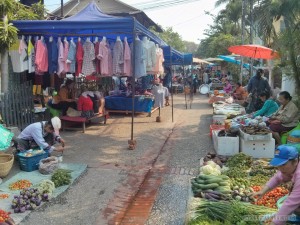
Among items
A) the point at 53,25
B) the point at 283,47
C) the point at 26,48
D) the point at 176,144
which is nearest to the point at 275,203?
the point at 176,144

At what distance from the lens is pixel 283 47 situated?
8.77 meters

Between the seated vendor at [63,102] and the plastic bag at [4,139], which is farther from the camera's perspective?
the seated vendor at [63,102]

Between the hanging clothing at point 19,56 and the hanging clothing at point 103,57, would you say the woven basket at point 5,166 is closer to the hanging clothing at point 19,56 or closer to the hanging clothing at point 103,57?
the hanging clothing at point 19,56

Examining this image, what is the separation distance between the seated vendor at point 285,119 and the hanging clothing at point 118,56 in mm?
4044

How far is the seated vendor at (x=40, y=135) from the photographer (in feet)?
21.3

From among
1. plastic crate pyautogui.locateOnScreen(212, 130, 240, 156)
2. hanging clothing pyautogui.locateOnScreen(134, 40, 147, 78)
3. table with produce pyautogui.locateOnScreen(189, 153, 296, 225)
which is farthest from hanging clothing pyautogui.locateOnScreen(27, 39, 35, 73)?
table with produce pyautogui.locateOnScreen(189, 153, 296, 225)

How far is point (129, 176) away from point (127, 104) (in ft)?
22.5

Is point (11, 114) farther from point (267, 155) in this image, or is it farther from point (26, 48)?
point (267, 155)

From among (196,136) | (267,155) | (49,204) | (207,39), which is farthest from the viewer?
(207,39)

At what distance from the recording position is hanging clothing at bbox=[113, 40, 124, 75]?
27.9ft

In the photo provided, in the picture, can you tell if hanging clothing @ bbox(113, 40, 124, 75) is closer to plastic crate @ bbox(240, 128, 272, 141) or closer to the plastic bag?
the plastic bag

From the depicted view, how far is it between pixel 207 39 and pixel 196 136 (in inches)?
1702

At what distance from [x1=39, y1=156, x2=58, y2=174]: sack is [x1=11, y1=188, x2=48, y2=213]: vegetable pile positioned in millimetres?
1034

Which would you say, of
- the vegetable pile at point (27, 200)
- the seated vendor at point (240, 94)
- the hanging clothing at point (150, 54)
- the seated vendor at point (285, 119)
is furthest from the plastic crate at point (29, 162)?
the seated vendor at point (240, 94)
